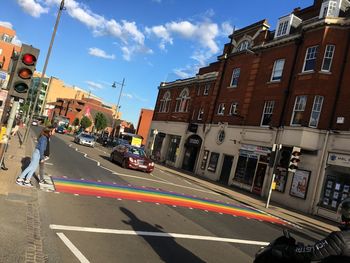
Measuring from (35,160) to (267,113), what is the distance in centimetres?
2153

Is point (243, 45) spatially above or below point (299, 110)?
above

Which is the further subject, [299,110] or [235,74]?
[235,74]

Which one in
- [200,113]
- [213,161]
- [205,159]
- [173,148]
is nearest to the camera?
[213,161]

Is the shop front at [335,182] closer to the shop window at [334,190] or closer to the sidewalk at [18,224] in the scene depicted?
the shop window at [334,190]

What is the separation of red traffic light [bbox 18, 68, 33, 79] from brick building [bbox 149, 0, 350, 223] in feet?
49.0

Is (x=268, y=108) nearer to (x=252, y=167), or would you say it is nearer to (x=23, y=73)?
(x=252, y=167)

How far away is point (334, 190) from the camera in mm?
23562

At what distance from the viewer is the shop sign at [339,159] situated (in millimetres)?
23172

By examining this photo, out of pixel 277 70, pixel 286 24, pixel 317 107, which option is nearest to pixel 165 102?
pixel 277 70

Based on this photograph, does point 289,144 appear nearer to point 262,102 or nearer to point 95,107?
point 262,102

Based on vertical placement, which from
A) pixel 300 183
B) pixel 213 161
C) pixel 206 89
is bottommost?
pixel 300 183

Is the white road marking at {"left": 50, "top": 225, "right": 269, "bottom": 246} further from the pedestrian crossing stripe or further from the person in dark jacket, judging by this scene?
the person in dark jacket

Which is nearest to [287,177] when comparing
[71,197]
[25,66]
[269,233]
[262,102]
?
[262,102]

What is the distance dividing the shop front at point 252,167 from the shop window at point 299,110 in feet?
9.12
